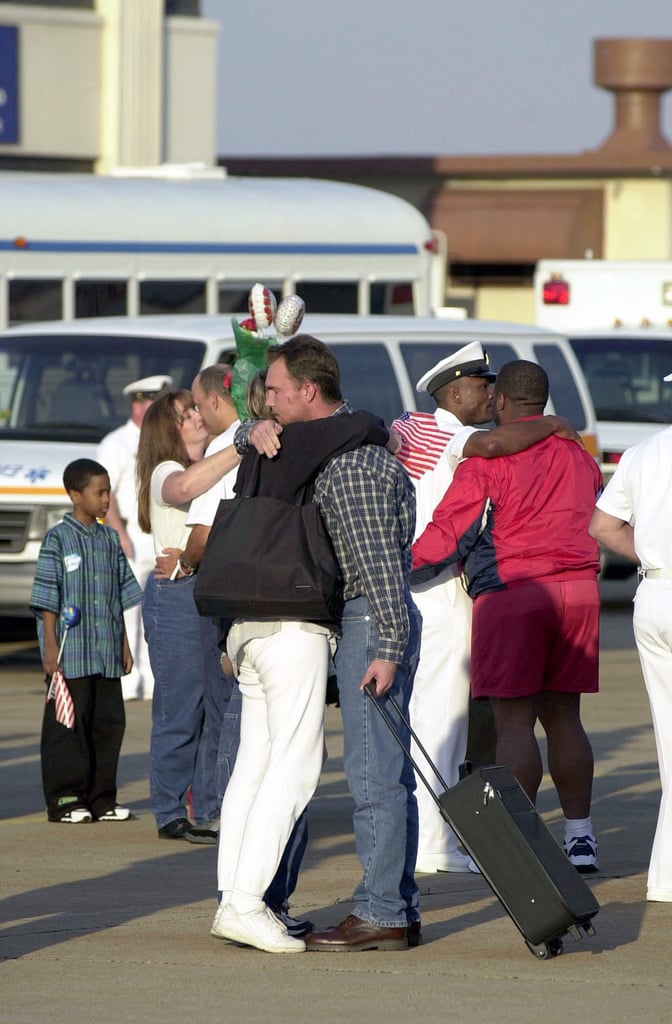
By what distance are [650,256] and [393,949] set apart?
24.2m

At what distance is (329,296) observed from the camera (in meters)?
16.3

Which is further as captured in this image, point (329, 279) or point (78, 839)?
point (329, 279)

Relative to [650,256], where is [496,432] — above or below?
above

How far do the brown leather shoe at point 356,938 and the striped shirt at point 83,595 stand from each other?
255 cm

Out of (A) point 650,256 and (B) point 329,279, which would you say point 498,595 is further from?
(A) point 650,256

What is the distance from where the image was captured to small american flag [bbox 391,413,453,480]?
7672mm

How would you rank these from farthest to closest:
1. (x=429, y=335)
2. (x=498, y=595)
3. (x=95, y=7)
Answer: (x=95, y=7), (x=429, y=335), (x=498, y=595)

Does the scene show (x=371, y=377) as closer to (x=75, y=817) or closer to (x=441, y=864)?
(x=75, y=817)

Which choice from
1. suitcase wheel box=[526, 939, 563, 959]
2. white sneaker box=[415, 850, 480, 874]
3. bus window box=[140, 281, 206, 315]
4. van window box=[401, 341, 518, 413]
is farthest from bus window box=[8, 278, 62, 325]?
suitcase wheel box=[526, 939, 563, 959]

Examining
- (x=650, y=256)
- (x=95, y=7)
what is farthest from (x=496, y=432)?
(x=650, y=256)

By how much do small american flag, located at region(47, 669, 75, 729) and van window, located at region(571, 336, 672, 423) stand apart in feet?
30.0

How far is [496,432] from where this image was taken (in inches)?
287

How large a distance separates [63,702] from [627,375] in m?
9.57

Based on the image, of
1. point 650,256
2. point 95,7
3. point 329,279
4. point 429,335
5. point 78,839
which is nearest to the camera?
point 78,839
